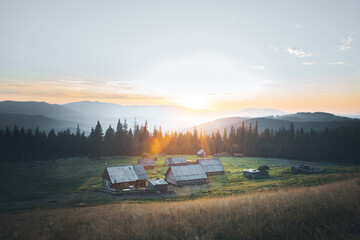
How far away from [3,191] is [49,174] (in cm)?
1847

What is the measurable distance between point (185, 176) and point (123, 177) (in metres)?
14.4

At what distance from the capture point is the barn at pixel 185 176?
45.0 m

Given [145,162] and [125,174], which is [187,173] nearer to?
[125,174]

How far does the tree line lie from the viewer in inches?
3061

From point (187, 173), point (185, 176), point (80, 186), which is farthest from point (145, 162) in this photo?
point (80, 186)

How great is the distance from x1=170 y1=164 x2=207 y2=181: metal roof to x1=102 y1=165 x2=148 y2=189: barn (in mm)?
7512

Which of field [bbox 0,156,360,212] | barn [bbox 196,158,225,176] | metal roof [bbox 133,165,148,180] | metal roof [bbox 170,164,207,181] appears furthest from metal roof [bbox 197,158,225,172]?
metal roof [bbox 133,165,148,180]

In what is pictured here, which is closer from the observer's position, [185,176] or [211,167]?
[185,176]

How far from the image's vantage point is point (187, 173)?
46.4 meters

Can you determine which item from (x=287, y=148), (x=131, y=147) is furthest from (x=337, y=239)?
(x=287, y=148)

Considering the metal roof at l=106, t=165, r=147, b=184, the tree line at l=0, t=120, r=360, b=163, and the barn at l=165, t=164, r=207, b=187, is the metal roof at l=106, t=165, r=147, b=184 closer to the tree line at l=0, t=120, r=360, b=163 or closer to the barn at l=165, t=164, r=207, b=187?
the barn at l=165, t=164, r=207, b=187

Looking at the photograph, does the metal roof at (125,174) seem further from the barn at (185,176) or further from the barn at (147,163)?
the barn at (147,163)

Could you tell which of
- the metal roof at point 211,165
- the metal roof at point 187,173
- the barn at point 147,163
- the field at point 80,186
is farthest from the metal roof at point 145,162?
the metal roof at point 187,173

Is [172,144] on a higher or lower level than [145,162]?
higher
